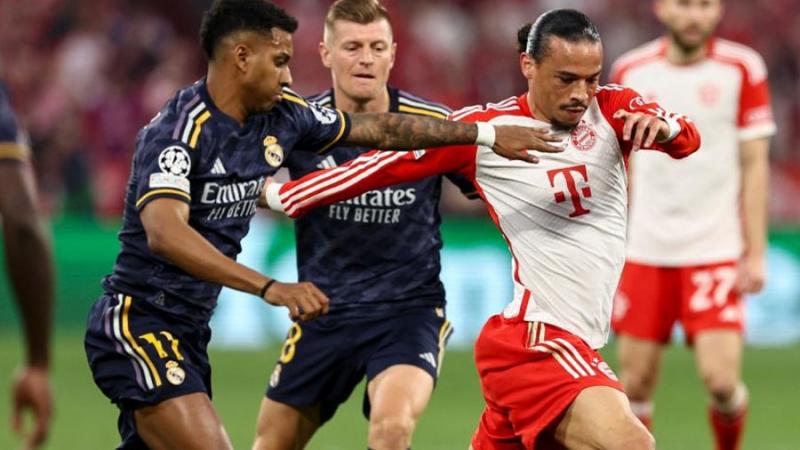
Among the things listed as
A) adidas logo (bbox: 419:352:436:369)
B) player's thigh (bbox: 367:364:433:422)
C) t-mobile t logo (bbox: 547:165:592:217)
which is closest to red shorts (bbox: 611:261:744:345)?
adidas logo (bbox: 419:352:436:369)

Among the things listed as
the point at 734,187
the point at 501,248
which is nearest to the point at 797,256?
the point at 501,248

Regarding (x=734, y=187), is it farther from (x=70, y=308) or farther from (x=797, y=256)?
(x=70, y=308)

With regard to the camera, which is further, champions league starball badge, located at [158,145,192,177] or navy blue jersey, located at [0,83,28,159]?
champions league starball badge, located at [158,145,192,177]

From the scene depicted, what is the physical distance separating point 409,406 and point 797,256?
8.78 metres

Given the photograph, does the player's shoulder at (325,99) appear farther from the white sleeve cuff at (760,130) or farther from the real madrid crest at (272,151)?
the white sleeve cuff at (760,130)

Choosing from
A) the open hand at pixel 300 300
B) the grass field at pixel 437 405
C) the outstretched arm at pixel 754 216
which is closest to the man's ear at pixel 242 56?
the open hand at pixel 300 300

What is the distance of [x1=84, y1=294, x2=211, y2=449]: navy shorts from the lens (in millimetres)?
5785

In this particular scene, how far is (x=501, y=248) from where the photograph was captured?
14562mm

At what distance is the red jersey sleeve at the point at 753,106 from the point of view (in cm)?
901

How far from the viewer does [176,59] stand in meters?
16.7

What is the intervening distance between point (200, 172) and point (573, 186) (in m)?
1.50

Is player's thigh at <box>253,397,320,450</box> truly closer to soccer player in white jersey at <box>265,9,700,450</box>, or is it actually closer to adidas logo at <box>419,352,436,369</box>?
adidas logo at <box>419,352,436,369</box>

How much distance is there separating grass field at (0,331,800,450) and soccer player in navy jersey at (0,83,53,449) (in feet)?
16.7

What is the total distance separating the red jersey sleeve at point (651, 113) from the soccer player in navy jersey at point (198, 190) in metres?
0.46
